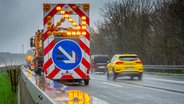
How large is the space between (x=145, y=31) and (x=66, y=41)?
40.4 metres

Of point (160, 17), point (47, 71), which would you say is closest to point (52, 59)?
point (47, 71)

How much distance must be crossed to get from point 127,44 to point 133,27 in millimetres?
2346

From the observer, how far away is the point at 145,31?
189ft

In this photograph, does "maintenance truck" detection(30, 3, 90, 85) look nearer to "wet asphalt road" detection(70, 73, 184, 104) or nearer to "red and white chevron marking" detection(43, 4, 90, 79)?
"red and white chevron marking" detection(43, 4, 90, 79)

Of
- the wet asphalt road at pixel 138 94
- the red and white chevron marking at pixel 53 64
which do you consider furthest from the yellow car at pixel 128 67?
the red and white chevron marking at pixel 53 64

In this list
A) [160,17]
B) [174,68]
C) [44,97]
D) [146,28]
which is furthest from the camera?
[146,28]

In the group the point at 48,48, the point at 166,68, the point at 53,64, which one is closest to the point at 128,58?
the point at 166,68

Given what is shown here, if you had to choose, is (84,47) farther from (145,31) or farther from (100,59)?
(145,31)

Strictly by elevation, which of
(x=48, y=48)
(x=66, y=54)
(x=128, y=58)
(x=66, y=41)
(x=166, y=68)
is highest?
(x=66, y=41)

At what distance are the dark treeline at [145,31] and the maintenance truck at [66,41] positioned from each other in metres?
22.8

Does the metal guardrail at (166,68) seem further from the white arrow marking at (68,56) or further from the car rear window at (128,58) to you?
the white arrow marking at (68,56)

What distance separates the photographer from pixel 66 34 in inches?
736

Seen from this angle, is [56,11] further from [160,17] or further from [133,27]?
[133,27]

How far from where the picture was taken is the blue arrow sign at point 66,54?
17812 mm
